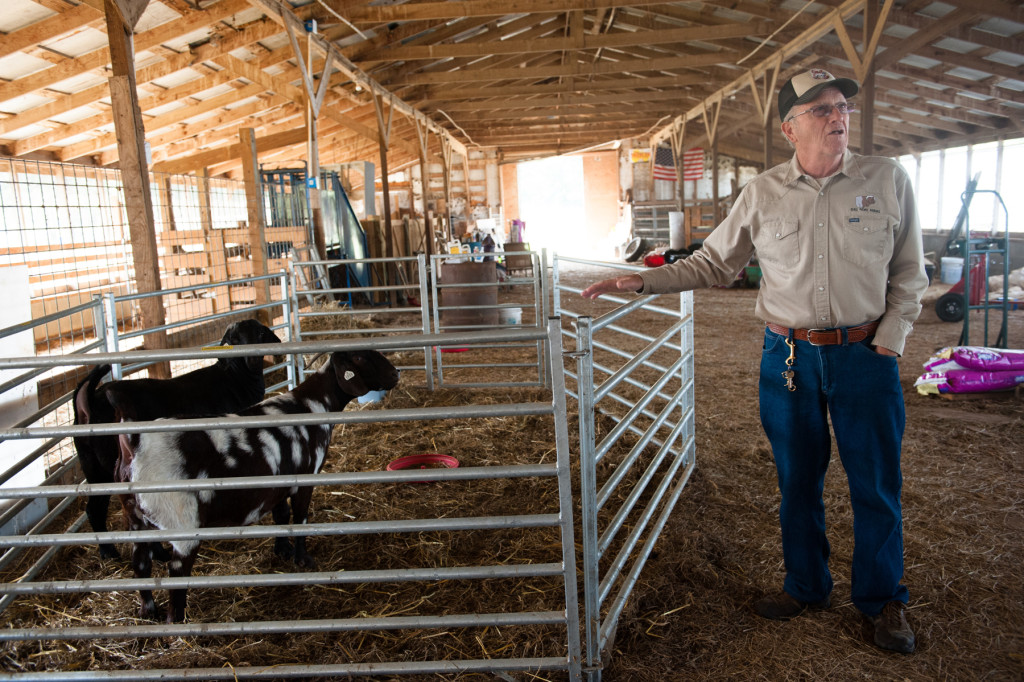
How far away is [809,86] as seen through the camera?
2381 millimetres

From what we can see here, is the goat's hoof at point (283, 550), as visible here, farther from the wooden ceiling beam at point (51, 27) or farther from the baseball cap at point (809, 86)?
the wooden ceiling beam at point (51, 27)

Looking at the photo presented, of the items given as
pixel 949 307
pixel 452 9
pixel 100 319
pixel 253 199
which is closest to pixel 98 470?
pixel 100 319

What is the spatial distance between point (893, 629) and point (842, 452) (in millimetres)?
666

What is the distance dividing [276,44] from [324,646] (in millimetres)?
10918

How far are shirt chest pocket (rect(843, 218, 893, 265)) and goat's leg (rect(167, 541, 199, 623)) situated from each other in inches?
106

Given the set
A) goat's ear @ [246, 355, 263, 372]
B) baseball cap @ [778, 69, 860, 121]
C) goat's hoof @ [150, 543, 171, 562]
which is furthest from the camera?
goat's ear @ [246, 355, 263, 372]

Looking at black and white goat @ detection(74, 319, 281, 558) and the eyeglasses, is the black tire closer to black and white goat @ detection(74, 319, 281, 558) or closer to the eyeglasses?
black and white goat @ detection(74, 319, 281, 558)

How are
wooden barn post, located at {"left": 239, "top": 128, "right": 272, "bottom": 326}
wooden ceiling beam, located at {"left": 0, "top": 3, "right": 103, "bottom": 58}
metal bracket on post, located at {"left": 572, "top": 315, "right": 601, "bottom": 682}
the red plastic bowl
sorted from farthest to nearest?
1. wooden ceiling beam, located at {"left": 0, "top": 3, "right": 103, "bottom": 58}
2. wooden barn post, located at {"left": 239, "top": 128, "right": 272, "bottom": 326}
3. the red plastic bowl
4. metal bracket on post, located at {"left": 572, "top": 315, "right": 601, "bottom": 682}

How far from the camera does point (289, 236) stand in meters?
10.4

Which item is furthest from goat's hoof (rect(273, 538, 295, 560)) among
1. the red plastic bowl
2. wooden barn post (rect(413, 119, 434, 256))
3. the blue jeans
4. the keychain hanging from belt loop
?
wooden barn post (rect(413, 119, 434, 256))

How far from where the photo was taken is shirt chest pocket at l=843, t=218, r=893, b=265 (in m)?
2.37

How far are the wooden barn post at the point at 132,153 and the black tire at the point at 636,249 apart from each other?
696 inches

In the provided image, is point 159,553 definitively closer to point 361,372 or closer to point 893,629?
point 361,372

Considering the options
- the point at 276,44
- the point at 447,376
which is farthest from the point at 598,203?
the point at 447,376
